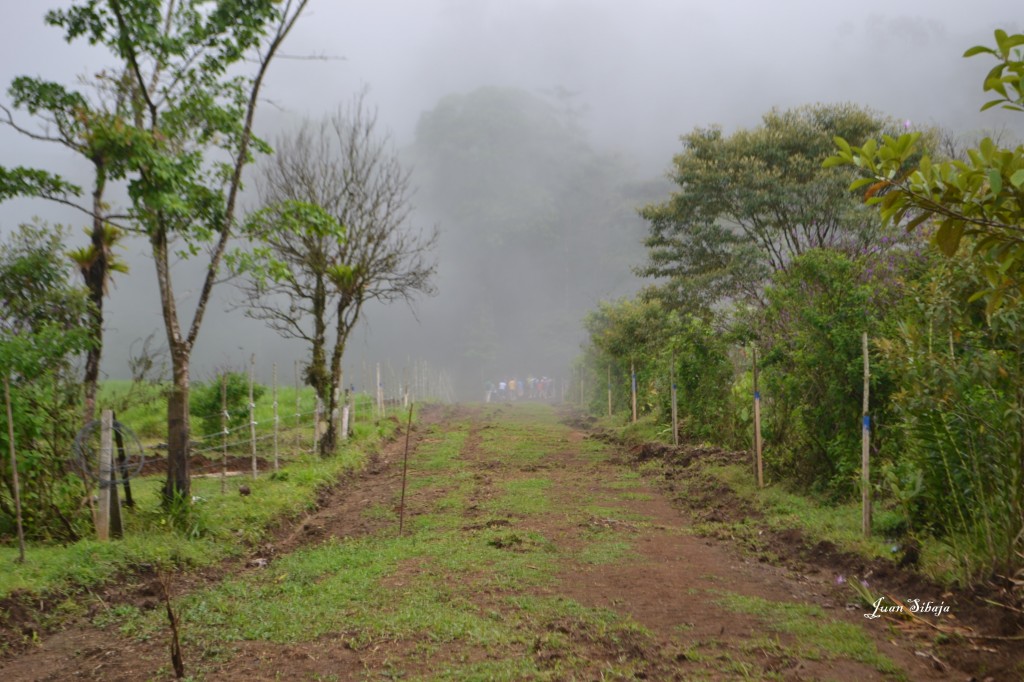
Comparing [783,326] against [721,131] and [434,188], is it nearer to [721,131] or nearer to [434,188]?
[721,131]

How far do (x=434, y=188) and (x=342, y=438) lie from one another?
11067 centimetres

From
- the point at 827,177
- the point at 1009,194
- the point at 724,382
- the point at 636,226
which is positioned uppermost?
the point at 636,226

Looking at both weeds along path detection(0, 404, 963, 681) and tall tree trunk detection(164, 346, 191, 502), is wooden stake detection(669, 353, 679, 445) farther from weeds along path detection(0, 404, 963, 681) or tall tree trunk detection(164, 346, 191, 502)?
tall tree trunk detection(164, 346, 191, 502)

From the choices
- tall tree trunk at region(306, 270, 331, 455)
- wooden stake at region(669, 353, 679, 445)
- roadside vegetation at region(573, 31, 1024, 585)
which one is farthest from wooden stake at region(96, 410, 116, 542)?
wooden stake at region(669, 353, 679, 445)

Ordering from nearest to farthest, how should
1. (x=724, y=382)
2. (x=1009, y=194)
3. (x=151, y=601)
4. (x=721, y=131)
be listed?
(x=1009, y=194) → (x=151, y=601) → (x=724, y=382) → (x=721, y=131)

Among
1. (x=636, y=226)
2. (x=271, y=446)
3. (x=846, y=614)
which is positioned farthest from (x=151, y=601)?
(x=636, y=226)

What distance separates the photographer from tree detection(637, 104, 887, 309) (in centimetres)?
2180

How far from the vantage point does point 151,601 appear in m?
6.77

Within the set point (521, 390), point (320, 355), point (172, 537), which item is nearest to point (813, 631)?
point (172, 537)

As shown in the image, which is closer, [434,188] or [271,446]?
[271,446]

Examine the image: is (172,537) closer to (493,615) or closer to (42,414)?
(42,414)

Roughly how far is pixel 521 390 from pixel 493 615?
229 ft

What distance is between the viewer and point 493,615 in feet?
19.0

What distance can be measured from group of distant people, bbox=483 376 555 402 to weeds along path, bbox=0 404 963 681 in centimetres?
4850
